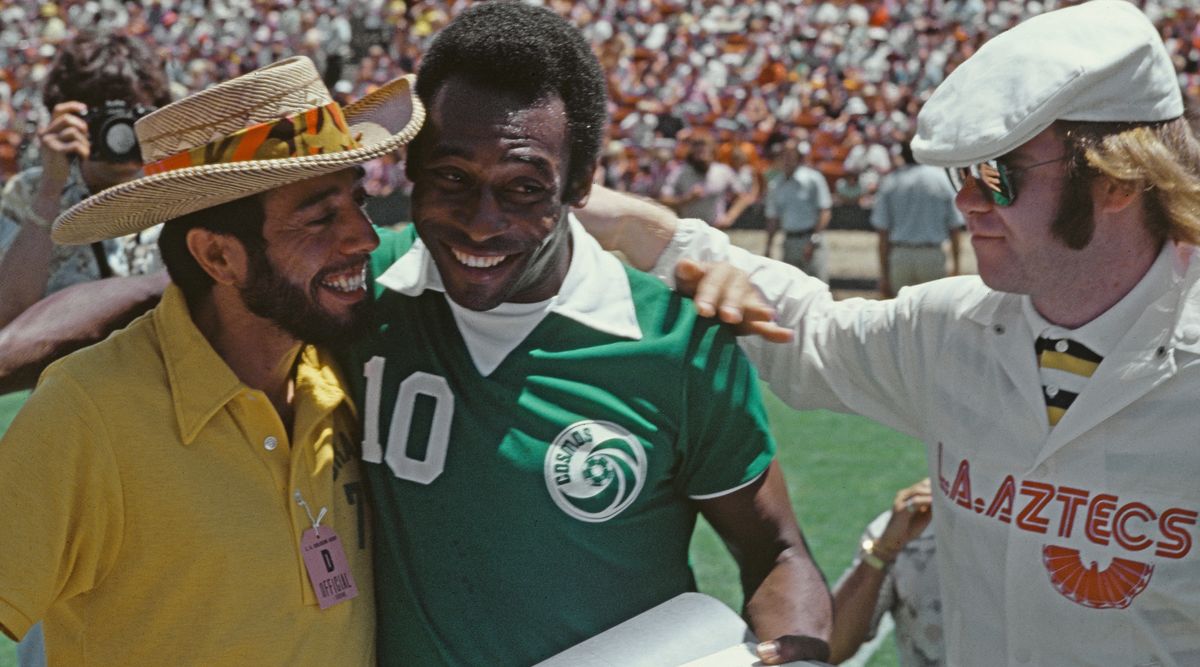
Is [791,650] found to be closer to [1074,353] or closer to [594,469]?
[594,469]

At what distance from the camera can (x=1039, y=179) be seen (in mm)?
2234

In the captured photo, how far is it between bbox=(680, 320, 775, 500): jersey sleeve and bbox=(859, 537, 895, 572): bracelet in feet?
3.19

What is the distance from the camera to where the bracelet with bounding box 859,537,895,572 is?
10.6 feet

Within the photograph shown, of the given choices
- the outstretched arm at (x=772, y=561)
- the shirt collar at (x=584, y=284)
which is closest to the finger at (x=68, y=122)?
the shirt collar at (x=584, y=284)

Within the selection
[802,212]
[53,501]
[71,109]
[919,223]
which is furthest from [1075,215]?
[802,212]

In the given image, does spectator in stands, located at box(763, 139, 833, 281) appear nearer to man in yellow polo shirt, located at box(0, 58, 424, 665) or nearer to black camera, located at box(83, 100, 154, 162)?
black camera, located at box(83, 100, 154, 162)

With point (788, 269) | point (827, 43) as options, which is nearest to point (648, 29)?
point (827, 43)

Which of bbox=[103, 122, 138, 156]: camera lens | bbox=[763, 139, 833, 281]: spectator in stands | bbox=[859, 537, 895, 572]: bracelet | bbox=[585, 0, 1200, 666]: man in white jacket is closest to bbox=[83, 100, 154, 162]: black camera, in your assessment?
bbox=[103, 122, 138, 156]: camera lens

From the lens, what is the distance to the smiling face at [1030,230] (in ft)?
7.31

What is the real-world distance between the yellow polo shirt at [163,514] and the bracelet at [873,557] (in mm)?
1413

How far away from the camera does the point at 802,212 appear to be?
45.2 feet

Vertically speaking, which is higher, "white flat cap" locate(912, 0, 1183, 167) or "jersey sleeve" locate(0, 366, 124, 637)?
"white flat cap" locate(912, 0, 1183, 167)

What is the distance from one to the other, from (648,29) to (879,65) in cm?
511

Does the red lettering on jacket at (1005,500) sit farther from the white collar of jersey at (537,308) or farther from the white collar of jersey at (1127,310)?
the white collar of jersey at (537,308)
